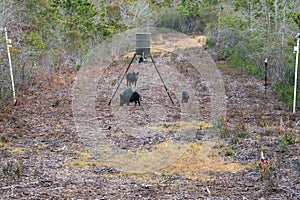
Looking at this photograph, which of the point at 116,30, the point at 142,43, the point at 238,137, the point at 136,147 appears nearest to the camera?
the point at 136,147

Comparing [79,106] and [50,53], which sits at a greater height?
[50,53]

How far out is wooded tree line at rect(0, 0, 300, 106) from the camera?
32.9 feet

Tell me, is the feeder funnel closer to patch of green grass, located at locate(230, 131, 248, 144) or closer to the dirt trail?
the dirt trail

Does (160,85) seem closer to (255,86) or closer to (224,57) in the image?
(255,86)

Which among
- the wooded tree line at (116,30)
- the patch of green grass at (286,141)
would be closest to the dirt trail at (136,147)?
the patch of green grass at (286,141)

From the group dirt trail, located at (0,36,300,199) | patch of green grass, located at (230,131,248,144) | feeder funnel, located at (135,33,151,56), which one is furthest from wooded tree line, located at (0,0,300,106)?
feeder funnel, located at (135,33,151,56)

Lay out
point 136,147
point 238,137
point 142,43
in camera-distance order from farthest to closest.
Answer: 1. point 142,43
2. point 238,137
3. point 136,147

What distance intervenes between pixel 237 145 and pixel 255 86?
15.0ft

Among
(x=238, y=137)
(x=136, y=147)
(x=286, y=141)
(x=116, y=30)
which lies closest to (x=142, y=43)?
(x=136, y=147)

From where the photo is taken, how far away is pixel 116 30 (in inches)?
567

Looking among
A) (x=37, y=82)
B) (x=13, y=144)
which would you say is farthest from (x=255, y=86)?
(x=13, y=144)

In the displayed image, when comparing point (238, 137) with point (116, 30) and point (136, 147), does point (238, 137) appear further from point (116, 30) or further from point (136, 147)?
point (116, 30)

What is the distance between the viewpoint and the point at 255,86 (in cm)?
1055

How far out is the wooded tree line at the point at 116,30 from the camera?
10031 mm
